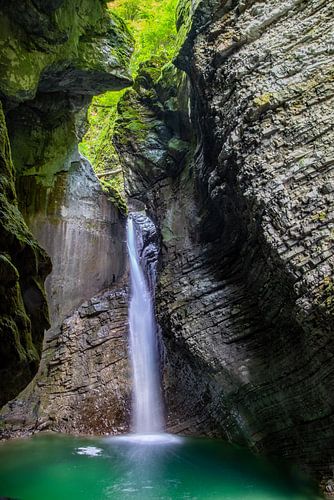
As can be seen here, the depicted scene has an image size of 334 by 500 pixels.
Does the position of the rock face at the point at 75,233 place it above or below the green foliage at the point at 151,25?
below

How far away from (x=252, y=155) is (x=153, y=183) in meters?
6.08

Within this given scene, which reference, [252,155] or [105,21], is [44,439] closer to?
[252,155]

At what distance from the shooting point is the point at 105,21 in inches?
408

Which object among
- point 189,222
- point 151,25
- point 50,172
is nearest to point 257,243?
point 189,222

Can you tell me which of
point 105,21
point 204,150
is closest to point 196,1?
point 105,21

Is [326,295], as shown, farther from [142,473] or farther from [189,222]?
[189,222]

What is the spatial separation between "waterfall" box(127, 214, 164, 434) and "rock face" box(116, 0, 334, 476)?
63 cm

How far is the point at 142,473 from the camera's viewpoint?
23.1 ft

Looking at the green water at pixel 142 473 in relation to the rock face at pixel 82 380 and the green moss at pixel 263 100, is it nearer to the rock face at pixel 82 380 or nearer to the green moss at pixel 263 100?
the rock face at pixel 82 380

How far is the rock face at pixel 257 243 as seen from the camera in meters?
6.28

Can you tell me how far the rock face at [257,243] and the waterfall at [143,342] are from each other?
0.63 meters

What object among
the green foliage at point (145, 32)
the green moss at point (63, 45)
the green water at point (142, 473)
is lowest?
the green water at point (142, 473)

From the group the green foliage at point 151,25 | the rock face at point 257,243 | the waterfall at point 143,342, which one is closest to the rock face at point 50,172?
the waterfall at point 143,342

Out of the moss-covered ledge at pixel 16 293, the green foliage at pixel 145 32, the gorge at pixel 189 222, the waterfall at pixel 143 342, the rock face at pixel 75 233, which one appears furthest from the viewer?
the green foliage at pixel 145 32
